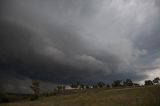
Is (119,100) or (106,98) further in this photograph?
(106,98)

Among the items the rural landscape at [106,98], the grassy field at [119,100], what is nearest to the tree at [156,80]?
the rural landscape at [106,98]

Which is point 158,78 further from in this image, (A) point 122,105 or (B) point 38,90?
(A) point 122,105

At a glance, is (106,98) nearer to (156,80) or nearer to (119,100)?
(119,100)

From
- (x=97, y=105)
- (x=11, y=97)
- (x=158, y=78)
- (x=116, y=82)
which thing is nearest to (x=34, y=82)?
(x=11, y=97)

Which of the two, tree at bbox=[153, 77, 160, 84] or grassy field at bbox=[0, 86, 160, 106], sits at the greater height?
tree at bbox=[153, 77, 160, 84]

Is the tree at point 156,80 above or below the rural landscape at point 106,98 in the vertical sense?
above

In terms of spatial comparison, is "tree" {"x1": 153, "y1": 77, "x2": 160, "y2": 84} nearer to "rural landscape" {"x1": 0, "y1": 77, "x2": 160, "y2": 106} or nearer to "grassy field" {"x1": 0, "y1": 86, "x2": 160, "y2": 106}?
"rural landscape" {"x1": 0, "y1": 77, "x2": 160, "y2": 106}

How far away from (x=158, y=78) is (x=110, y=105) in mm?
129043

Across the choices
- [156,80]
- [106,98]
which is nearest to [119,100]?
[106,98]

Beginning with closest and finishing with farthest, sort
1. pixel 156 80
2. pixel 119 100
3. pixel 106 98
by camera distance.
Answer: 1. pixel 119 100
2. pixel 106 98
3. pixel 156 80

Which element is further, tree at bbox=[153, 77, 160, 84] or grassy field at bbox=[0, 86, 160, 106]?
tree at bbox=[153, 77, 160, 84]

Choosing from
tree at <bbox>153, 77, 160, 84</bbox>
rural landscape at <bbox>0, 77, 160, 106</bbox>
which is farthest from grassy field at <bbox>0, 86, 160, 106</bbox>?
tree at <bbox>153, 77, 160, 84</bbox>

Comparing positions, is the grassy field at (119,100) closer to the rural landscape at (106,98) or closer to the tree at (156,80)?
the rural landscape at (106,98)

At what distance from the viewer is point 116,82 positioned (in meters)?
178
